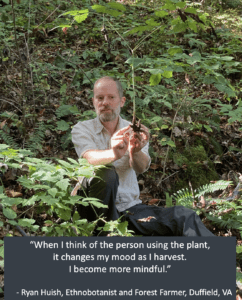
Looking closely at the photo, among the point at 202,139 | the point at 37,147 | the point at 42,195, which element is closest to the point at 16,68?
the point at 37,147

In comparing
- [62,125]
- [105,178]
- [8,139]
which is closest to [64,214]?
[105,178]

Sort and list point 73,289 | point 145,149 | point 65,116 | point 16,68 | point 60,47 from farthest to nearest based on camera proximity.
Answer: point 60,47 → point 16,68 → point 65,116 → point 145,149 → point 73,289

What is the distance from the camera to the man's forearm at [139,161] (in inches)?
102

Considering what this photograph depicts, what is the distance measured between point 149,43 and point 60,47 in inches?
69.6

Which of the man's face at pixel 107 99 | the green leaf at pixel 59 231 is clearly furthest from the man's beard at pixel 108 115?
the green leaf at pixel 59 231

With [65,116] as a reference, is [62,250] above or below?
above

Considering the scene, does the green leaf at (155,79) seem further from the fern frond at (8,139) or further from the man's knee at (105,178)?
the fern frond at (8,139)

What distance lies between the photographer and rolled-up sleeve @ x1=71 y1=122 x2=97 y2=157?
2.60m

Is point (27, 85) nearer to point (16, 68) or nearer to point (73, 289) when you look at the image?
point (16, 68)

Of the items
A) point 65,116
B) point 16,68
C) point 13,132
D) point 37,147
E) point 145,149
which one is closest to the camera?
point 145,149

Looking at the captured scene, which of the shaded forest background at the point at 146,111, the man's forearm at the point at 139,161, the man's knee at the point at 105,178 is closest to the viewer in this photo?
the man's knee at the point at 105,178

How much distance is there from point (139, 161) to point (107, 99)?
0.59 metres

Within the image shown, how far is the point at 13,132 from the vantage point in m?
4.14

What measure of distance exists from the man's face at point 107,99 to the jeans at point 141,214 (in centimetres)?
50
